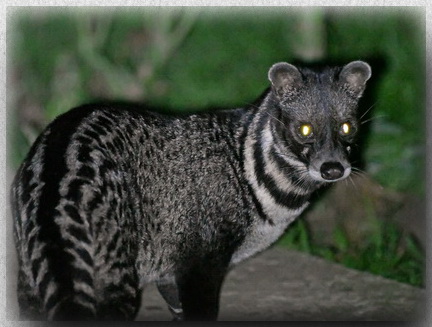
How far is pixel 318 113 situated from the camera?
5016 millimetres

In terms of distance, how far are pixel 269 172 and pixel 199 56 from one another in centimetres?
132

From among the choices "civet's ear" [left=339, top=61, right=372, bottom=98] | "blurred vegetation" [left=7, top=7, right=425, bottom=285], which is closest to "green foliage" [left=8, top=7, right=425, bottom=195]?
"blurred vegetation" [left=7, top=7, right=425, bottom=285]

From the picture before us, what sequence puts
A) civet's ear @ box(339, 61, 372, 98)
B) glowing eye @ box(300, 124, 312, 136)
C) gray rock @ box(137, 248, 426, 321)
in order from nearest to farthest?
glowing eye @ box(300, 124, 312, 136), civet's ear @ box(339, 61, 372, 98), gray rock @ box(137, 248, 426, 321)

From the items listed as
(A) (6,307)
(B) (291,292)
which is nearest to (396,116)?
(B) (291,292)

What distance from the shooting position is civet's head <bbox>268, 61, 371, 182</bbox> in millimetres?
4898

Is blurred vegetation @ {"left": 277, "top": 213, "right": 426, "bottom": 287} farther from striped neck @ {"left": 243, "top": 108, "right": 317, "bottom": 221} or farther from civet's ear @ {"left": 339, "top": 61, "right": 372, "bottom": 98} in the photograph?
civet's ear @ {"left": 339, "top": 61, "right": 372, "bottom": 98}

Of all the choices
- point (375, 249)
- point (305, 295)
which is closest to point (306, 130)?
point (305, 295)

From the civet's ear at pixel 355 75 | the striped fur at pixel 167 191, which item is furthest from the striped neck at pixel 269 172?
the civet's ear at pixel 355 75

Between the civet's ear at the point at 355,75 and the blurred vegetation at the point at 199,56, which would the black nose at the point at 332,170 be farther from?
the blurred vegetation at the point at 199,56

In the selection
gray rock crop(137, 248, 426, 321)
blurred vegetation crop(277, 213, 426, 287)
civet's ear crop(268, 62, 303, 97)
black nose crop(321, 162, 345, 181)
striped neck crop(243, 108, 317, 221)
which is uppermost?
civet's ear crop(268, 62, 303, 97)

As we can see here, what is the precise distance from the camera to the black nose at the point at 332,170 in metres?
4.81

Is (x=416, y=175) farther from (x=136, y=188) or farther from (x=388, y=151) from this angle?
(x=136, y=188)

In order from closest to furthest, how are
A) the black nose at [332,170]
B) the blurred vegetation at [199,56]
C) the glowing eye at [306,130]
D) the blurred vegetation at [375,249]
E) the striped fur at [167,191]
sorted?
the striped fur at [167,191]
the black nose at [332,170]
the glowing eye at [306,130]
the blurred vegetation at [199,56]
the blurred vegetation at [375,249]

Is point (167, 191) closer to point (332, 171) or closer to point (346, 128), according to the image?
point (332, 171)
